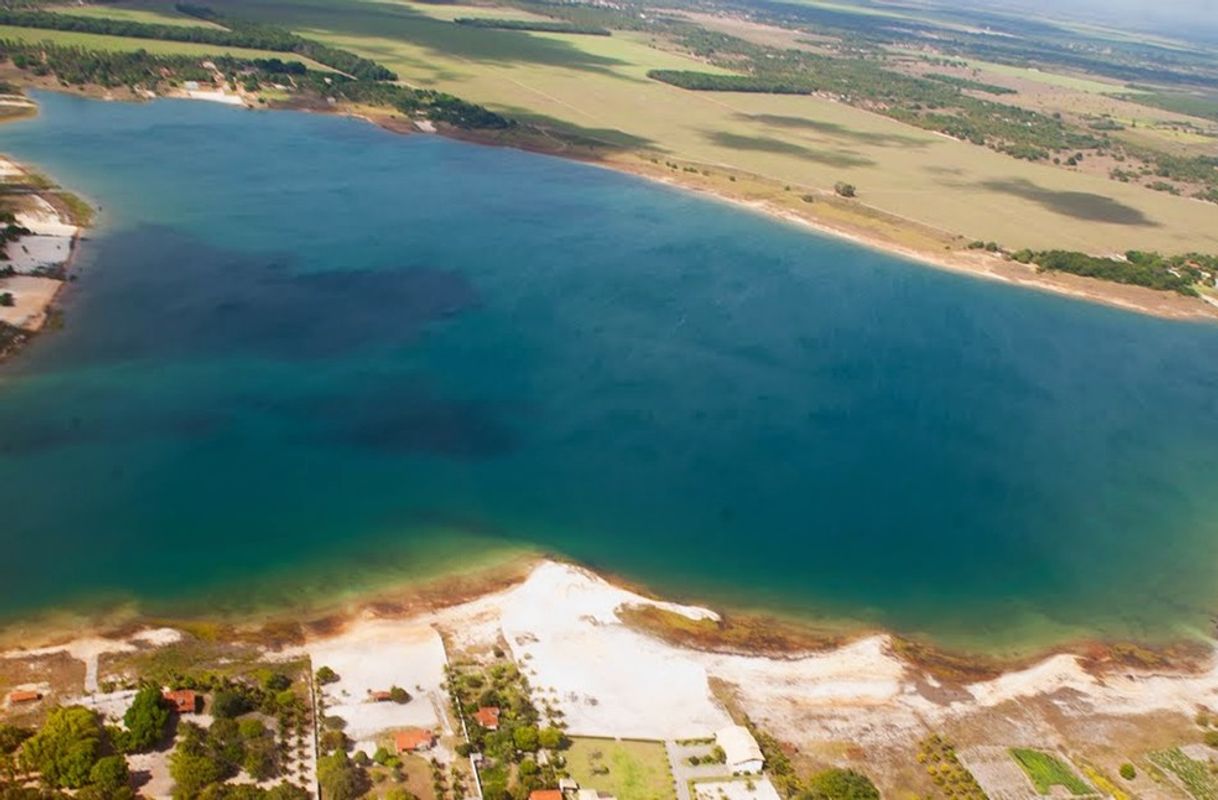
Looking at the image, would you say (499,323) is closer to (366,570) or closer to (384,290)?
(384,290)

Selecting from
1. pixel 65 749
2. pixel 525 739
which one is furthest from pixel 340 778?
pixel 65 749

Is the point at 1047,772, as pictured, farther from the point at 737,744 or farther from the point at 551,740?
the point at 551,740

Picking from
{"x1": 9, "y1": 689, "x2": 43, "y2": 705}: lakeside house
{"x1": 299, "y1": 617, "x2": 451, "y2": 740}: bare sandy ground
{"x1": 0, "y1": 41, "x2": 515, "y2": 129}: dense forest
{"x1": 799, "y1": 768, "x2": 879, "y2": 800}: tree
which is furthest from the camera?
{"x1": 0, "y1": 41, "x2": 515, "y2": 129}: dense forest

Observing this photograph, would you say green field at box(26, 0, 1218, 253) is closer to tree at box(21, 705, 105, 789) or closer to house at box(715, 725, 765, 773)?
house at box(715, 725, 765, 773)

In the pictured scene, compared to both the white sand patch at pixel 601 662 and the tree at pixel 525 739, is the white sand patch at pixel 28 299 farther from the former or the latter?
the tree at pixel 525 739

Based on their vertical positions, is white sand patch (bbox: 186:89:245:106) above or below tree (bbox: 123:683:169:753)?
above

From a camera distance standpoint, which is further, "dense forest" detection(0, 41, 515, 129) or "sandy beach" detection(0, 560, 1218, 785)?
"dense forest" detection(0, 41, 515, 129)

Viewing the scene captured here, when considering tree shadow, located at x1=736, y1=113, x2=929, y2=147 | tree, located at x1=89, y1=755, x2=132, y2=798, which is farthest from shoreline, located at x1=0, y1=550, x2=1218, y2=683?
tree shadow, located at x1=736, y1=113, x2=929, y2=147
